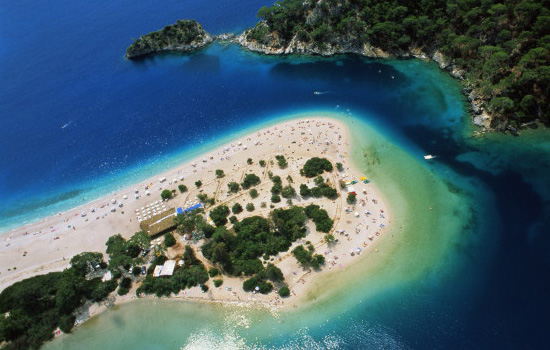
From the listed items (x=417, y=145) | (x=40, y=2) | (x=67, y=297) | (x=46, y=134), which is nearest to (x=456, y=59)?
(x=417, y=145)

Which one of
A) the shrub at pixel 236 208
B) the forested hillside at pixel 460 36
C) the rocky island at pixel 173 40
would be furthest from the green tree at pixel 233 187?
the rocky island at pixel 173 40

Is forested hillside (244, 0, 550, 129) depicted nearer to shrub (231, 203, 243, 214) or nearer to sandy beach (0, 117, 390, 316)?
sandy beach (0, 117, 390, 316)

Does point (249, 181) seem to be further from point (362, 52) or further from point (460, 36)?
point (460, 36)

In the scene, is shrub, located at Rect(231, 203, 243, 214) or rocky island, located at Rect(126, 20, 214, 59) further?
rocky island, located at Rect(126, 20, 214, 59)

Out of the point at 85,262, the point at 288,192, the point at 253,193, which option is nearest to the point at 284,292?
the point at 288,192

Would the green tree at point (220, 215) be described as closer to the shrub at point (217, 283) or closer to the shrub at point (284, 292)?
the shrub at point (217, 283)

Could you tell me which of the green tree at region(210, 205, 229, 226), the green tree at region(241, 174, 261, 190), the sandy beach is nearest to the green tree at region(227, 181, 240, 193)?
the sandy beach

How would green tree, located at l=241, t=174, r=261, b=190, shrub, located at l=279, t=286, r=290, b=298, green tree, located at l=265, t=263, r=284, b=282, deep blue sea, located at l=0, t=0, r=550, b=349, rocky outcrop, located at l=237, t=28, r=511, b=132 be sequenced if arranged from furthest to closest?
rocky outcrop, located at l=237, t=28, r=511, b=132 < green tree, located at l=241, t=174, r=261, b=190 < green tree, located at l=265, t=263, r=284, b=282 < shrub, located at l=279, t=286, r=290, b=298 < deep blue sea, located at l=0, t=0, r=550, b=349
